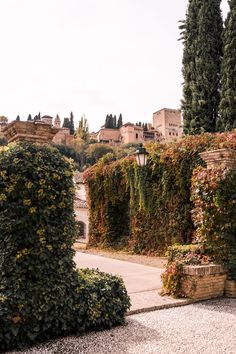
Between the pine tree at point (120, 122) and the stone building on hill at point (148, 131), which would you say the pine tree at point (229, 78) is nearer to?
the stone building on hill at point (148, 131)

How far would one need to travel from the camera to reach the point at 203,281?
580cm

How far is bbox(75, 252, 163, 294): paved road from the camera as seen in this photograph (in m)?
6.84

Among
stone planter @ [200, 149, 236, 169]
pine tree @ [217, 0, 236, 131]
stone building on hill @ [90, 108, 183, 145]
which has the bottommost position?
stone planter @ [200, 149, 236, 169]

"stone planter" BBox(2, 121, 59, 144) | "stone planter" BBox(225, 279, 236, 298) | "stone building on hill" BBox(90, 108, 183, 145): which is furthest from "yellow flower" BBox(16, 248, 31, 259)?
"stone building on hill" BBox(90, 108, 183, 145)

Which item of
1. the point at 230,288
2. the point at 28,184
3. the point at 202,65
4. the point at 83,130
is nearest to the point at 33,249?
the point at 28,184

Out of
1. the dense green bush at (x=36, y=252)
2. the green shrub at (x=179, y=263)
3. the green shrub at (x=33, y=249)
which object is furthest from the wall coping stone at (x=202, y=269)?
the green shrub at (x=33, y=249)

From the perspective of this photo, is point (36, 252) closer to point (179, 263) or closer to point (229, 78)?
point (179, 263)

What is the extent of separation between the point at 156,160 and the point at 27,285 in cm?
811

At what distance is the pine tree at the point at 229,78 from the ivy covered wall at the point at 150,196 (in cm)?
778

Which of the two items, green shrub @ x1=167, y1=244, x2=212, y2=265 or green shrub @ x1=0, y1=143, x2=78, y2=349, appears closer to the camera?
green shrub @ x1=0, y1=143, x2=78, y2=349

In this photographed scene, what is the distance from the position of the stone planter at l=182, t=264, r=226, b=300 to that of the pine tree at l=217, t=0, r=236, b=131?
13875 millimetres

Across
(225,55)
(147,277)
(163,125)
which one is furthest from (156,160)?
(163,125)

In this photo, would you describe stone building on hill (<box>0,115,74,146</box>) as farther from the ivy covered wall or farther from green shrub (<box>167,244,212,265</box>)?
the ivy covered wall

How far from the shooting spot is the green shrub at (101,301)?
4.13m
